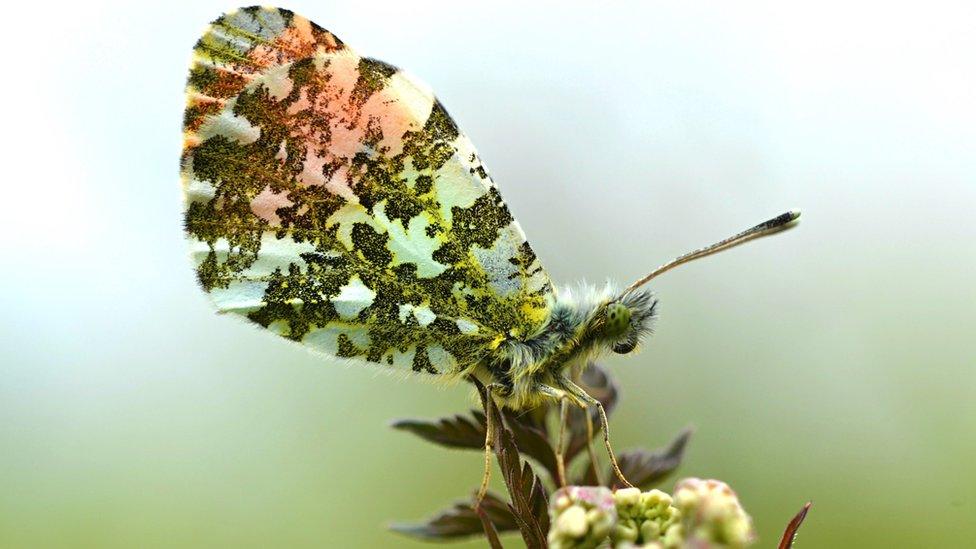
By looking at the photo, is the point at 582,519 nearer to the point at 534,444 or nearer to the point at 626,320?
the point at 534,444

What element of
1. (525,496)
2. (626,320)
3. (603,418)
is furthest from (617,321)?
(525,496)

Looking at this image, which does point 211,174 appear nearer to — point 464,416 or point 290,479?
point 464,416

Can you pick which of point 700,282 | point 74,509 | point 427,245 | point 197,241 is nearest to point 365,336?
point 427,245

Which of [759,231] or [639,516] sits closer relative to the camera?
[639,516]

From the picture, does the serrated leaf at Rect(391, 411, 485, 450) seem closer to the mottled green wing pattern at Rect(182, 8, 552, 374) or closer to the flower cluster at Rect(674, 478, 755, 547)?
the mottled green wing pattern at Rect(182, 8, 552, 374)

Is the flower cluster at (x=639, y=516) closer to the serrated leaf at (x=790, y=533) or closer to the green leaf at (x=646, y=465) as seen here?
the serrated leaf at (x=790, y=533)

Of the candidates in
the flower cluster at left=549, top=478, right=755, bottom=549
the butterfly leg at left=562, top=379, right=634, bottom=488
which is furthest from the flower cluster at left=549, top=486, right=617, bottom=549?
the butterfly leg at left=562, top=379, right=634, bottom=488
